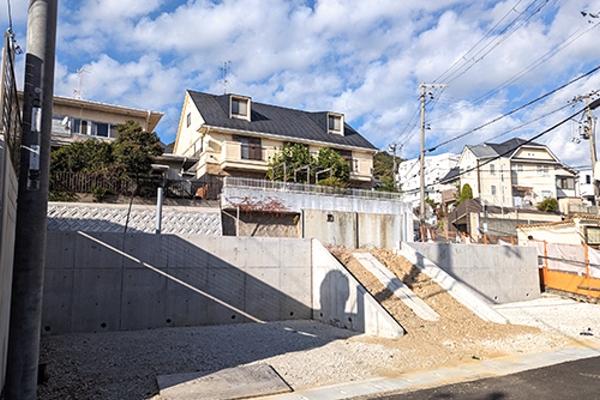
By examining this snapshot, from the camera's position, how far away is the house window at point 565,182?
37.4m

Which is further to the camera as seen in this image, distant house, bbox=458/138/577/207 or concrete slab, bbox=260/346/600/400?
distant house, bbox=458/138/577/207

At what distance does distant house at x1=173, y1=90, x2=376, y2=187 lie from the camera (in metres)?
22.3

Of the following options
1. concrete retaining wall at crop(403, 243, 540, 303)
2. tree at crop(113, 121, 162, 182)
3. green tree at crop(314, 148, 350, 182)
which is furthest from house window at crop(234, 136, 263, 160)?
concrete retaining wall at crop(403, 243, 540, 303)

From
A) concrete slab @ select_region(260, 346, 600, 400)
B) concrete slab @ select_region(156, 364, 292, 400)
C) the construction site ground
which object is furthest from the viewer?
the construction site ground

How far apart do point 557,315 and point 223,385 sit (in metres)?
9.59

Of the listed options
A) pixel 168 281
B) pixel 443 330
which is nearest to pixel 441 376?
pixel 443 330

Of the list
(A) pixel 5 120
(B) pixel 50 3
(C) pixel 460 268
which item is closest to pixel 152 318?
(A) pixel 5 120

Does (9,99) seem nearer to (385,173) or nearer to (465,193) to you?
(465,193)

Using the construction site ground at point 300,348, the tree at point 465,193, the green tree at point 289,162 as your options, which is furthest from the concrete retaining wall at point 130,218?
the tree at point 465,193

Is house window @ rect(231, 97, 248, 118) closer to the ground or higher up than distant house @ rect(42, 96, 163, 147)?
higher up

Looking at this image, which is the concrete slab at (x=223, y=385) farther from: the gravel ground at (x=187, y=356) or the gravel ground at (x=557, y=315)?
the gravel ground at (x=557, y=315)

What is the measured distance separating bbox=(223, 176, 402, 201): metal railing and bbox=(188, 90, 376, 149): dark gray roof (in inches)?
215

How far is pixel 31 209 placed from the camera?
3969 mm

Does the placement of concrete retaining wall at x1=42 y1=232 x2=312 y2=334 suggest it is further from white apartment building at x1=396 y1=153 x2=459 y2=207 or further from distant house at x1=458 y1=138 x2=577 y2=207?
white apartment building at x1=396 y1=153 x2=459 y2=207
